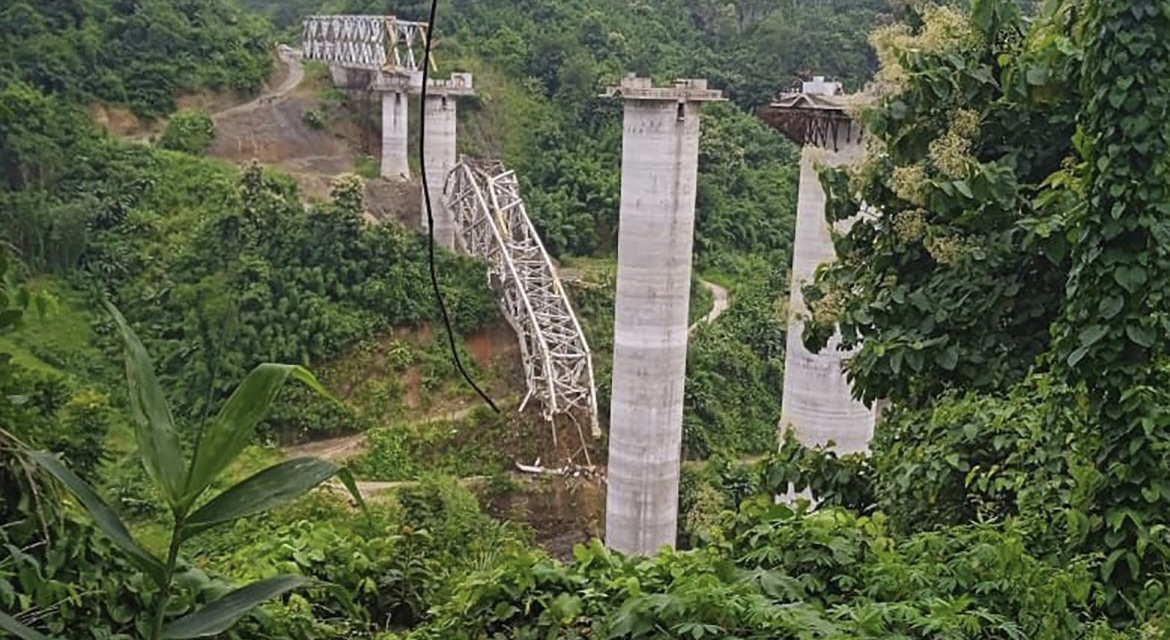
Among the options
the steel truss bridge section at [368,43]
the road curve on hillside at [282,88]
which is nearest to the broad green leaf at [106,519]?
the steel truss bridge section at [368,43]

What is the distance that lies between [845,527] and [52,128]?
58.6 ft

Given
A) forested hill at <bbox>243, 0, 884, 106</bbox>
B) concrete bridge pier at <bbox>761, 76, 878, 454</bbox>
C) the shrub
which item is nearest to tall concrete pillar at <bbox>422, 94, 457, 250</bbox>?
the shrub

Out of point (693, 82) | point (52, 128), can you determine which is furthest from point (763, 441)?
point (52, 128)

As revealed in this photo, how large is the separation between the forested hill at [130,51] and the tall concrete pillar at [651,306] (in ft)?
39.1

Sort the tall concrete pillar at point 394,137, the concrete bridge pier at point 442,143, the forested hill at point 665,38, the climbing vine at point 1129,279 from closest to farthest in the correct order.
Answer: the climbing vine at point 1129,279, the concrete bridge pier at point 442,143, the tall concrete pillar at point 394,137, the forested hill at point 665,38

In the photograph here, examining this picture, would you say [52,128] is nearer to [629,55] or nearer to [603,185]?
[603,185]

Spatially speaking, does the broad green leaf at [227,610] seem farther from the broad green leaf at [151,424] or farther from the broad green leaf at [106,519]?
the broad green leaf at [151,424]

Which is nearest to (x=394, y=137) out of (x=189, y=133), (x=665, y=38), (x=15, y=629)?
(x=189, y=133)

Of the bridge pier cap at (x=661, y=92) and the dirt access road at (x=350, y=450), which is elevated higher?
the bridge pier cap at (x=661, y=92)

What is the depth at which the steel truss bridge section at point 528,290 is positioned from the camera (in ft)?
50.2

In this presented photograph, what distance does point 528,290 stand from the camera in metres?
15.8

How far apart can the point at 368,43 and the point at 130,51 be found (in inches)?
176

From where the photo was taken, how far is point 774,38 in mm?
24812

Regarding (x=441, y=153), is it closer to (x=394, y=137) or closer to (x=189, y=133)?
(x=394, y=137)
